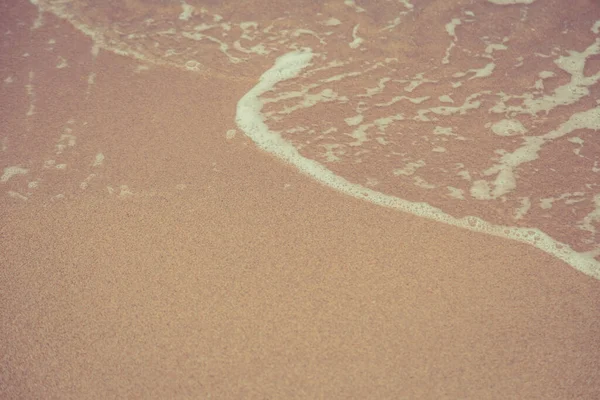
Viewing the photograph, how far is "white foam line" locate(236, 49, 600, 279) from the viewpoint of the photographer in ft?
8.27

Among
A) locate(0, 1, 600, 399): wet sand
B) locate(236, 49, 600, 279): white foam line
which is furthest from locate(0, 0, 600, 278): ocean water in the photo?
locate(0, 1, 600, 399): wet sand

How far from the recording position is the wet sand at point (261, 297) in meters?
2.02

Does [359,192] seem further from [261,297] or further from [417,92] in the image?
[417,92]

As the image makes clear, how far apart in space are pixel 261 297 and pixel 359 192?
79 centimetres

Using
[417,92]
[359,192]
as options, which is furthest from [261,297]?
[417,92]

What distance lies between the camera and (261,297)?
7.44ft

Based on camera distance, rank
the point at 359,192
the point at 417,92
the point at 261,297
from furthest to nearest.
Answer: the point at 417,92
the point at 359,192
the point at 261,297

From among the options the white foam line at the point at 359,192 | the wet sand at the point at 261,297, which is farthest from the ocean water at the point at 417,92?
the wet sand at the point at 261,297

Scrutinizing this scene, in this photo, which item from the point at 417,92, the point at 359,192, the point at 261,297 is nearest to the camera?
the point at 261,297

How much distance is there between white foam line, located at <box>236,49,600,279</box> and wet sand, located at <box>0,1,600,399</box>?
7cm

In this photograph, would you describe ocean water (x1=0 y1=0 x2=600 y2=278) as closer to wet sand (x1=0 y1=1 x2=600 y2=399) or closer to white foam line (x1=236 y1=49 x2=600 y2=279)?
white foam line (x1=236 y1=49 x2=600 y2=279)

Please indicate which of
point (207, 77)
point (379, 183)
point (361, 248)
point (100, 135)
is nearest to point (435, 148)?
point (379, 183)

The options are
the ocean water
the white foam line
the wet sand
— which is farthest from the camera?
the ocean water

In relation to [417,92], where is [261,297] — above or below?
below
